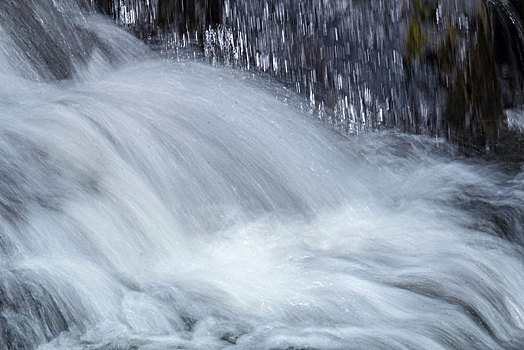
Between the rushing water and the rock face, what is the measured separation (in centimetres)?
22

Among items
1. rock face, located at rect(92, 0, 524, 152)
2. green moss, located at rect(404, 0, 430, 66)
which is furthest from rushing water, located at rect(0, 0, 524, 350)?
green moss, located at rect(404, 0, 430, 66)

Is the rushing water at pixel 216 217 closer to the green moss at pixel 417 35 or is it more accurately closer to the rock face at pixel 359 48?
the rock face at pixel 359 48

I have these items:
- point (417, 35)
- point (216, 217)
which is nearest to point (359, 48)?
point (417, 35)

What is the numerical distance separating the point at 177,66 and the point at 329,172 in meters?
1.31

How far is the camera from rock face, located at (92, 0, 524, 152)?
5930mm

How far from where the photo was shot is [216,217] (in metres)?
4.40

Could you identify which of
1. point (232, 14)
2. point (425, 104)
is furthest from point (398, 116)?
point (232, 14)

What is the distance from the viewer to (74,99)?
15.4 ft

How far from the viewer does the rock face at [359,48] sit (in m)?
5.93

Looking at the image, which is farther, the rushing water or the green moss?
the green moss

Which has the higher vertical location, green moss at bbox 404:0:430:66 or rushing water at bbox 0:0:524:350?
green moss at bbox 404:0:430:66

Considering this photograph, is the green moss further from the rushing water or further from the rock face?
the rushing water

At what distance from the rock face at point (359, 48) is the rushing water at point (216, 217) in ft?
0.71

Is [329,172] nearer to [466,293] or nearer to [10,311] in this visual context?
[466,293]
